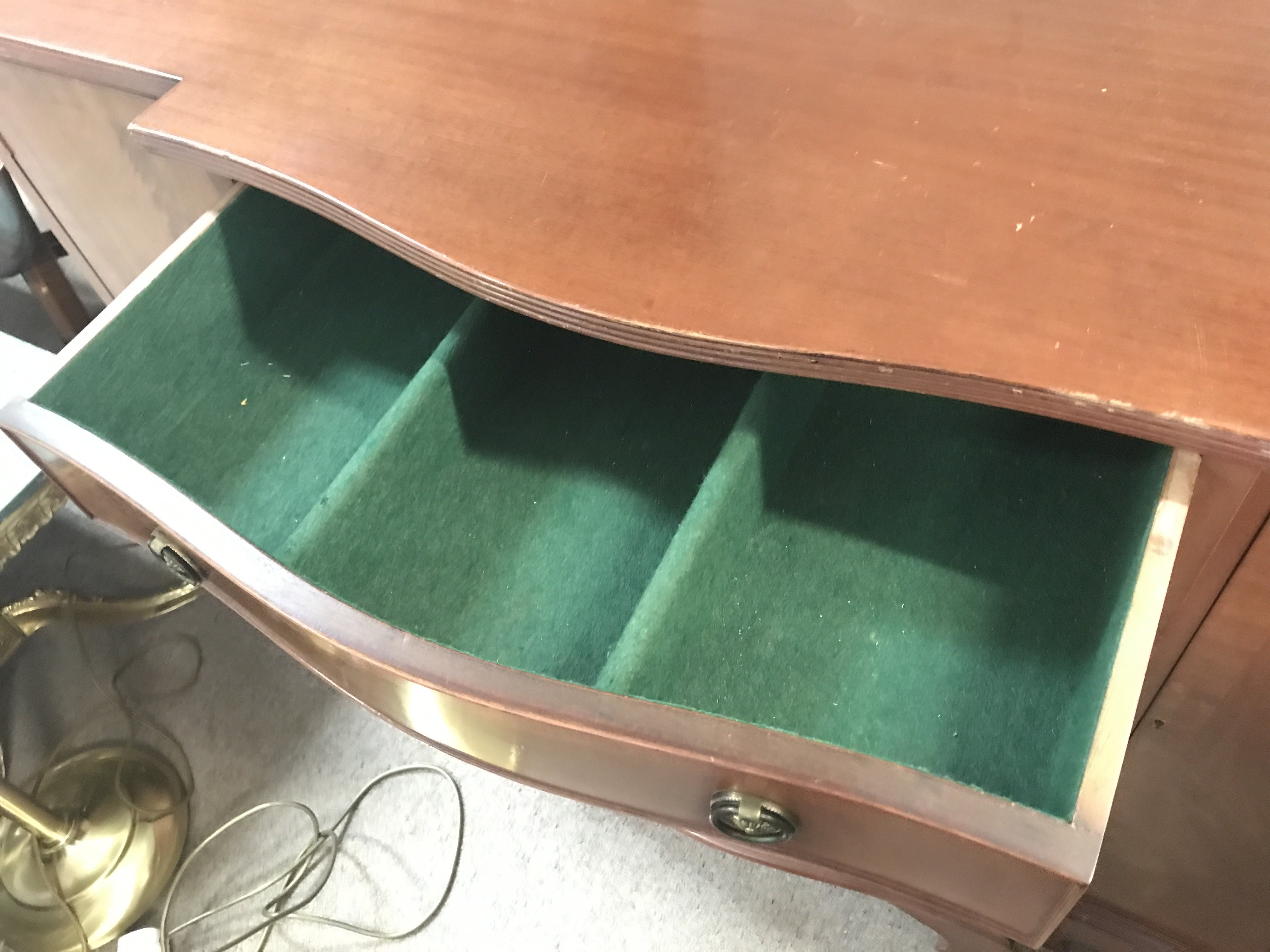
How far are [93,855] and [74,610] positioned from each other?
33cm

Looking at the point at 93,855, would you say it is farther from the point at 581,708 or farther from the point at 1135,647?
the point at 1135,647

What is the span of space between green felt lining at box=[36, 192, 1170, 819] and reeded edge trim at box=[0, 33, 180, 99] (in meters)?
0.11

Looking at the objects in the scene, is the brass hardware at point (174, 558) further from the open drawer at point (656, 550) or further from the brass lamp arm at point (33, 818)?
the brass lamp arm at point (33, 818)

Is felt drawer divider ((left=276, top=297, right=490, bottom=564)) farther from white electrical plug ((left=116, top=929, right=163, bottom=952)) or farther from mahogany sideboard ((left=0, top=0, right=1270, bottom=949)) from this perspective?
white electrical plug ((left=116, top=929, right=163, bottom=952))

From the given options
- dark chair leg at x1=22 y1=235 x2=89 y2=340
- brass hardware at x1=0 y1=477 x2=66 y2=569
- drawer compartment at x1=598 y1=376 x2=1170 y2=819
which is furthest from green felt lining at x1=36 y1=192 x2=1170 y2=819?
dark chair leg at x1=22 y1=235 x2=89 y2=340

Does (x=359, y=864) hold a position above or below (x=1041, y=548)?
below

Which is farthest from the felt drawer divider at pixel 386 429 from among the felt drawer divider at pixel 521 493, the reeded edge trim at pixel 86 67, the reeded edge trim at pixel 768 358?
the reeded edge trim at pixel 86 67

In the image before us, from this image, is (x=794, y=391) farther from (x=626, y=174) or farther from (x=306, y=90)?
(x=306, y=90)

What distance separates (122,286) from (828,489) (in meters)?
0.85

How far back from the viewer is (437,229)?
1.77ft

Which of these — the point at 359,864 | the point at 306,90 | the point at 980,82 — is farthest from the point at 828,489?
the point at 359,864

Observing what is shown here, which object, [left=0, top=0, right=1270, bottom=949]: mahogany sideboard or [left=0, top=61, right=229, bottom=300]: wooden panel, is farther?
[left=0, top=61, right=229, bottom=300]: wooden panel

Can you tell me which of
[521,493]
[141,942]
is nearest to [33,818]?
[141,942]

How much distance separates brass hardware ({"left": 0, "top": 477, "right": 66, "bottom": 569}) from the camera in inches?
40.0
